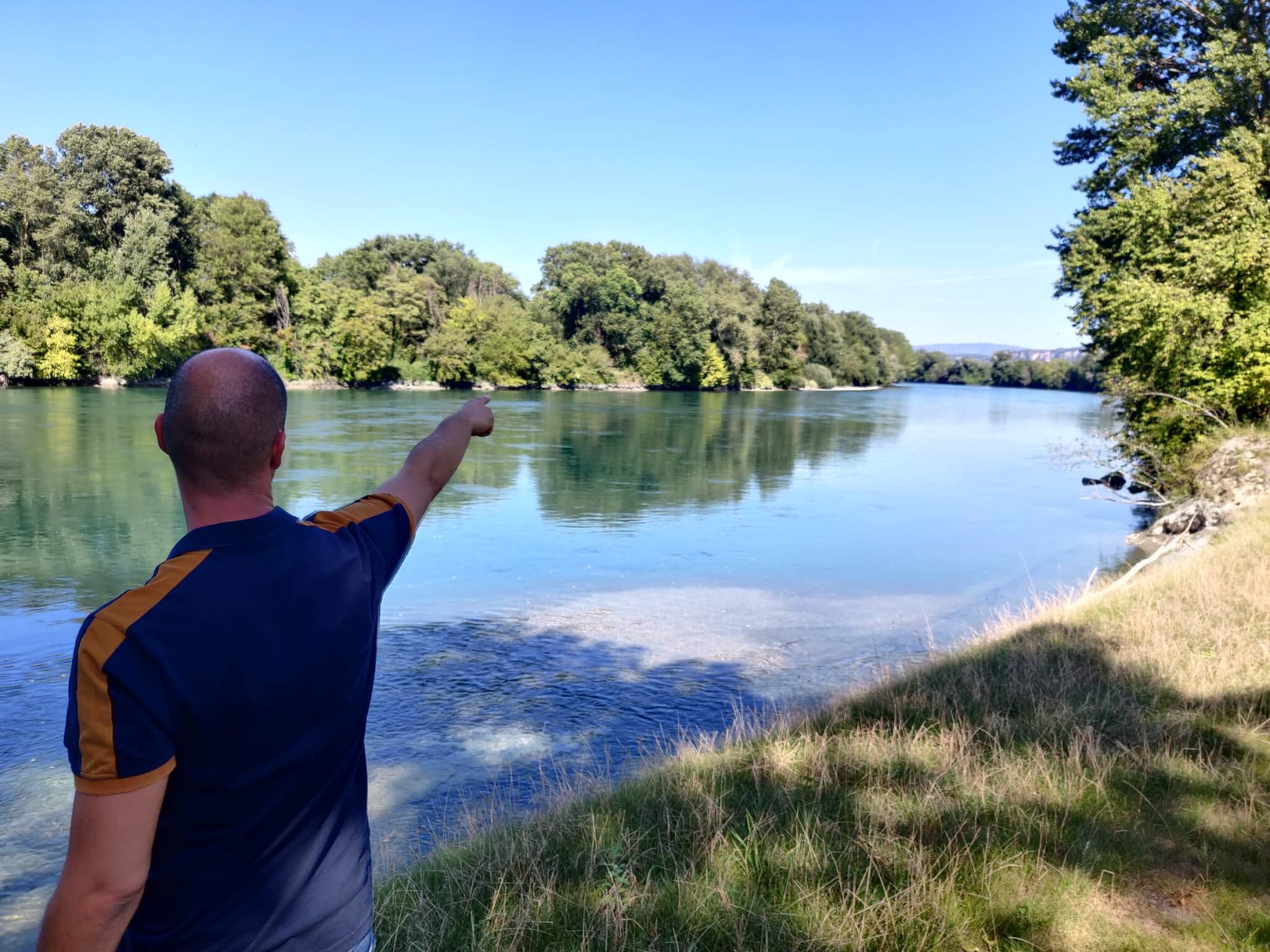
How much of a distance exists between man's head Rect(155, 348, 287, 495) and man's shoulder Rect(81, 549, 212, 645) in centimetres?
20

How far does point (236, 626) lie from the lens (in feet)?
5.11

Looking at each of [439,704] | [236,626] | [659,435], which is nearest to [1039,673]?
[439,704]

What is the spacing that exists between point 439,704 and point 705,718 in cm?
250

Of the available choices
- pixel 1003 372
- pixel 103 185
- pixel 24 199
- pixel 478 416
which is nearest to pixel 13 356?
pixel 24 199

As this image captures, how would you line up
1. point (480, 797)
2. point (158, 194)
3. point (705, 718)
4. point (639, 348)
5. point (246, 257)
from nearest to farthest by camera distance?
point (480, 797)
point (705, 718)
point (158, 194)
point (246, 257)
point (639, 348)

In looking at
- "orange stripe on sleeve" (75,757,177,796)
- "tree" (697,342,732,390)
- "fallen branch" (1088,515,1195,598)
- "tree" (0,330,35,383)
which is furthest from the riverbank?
"orange stripe on sleeve" (75,757,177,796)

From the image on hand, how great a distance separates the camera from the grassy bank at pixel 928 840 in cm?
334

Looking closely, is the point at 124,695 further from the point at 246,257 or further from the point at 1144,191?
the point at 246,257

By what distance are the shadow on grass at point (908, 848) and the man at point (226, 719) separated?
1.83 meters

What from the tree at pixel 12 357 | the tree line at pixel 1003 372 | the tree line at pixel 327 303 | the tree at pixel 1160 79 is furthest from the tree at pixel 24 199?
the tree line at pixel 1003 372

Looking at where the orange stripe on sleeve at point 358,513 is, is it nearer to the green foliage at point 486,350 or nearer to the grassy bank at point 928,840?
the grassy bank at point 928,840

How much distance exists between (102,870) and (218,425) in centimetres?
80

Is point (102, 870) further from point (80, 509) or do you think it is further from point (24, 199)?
point (24, 199)

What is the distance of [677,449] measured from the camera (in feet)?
105
